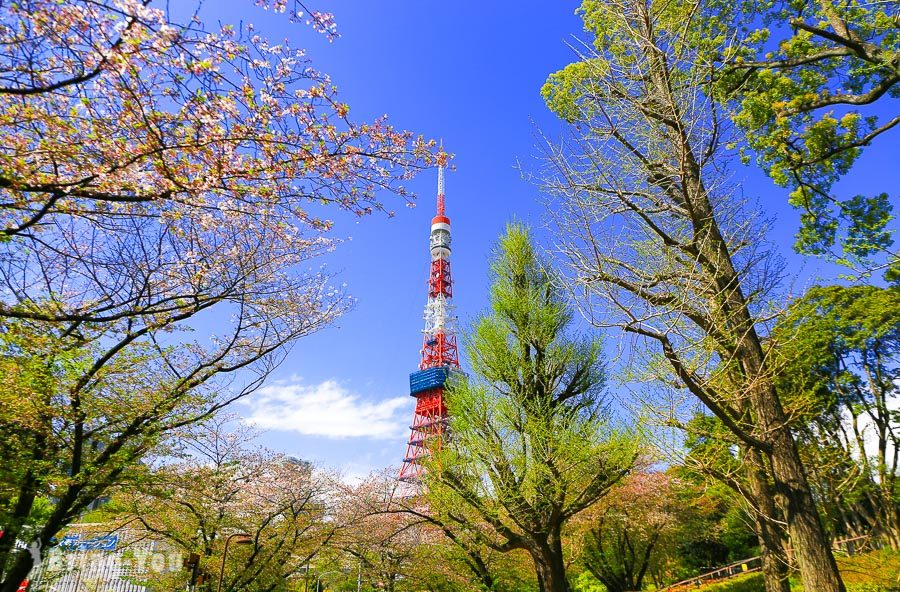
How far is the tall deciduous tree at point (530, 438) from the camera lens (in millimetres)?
8219

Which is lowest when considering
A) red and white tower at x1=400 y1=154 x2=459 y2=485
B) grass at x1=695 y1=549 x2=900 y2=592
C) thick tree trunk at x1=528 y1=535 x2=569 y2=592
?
grass at x1=695 y1=549 x2=900 y2=592

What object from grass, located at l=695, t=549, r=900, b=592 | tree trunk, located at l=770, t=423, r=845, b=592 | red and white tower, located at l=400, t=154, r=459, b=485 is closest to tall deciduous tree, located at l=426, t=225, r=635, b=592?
tree trunk, located at l=770, t=423, r=845, b=592

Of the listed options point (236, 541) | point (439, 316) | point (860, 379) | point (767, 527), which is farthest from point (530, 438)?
point (439, 316)

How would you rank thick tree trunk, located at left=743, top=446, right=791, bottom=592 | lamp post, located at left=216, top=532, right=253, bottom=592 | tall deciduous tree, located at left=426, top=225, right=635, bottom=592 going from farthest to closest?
lamp post, located at left=216, top=532, right=253, bottom=592 → tall deciduous tree, located at left=426, top=225, right=635, bottom=592 → thick tree trunk, located at left=743, top=446, right=791, bottom=592

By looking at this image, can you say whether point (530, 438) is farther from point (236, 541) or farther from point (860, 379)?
point (860, 379)

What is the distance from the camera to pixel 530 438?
28.0 ft

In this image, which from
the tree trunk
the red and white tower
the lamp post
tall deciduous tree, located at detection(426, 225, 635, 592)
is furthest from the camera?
the red and white tower

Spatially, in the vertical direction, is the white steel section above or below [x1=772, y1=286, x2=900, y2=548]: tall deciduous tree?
above

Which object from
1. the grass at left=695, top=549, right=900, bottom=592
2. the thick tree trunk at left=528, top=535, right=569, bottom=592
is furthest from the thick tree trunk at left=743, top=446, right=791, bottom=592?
the thick tree trunk at left=528, top=535, right=569, bottom=592

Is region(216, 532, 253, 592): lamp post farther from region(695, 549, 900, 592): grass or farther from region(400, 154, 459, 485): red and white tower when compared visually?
region(400, 154, 459, 485): red and white tower

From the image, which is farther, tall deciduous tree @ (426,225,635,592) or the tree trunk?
tall deciduous tree @ (426,225,635,592)

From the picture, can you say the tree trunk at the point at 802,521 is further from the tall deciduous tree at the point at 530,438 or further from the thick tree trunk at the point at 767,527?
the tall deciduous tree at the point at 530,438

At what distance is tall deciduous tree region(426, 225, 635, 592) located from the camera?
27.0ft

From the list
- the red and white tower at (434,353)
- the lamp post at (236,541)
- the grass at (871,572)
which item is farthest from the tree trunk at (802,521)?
the red and white tower at (434,353)
